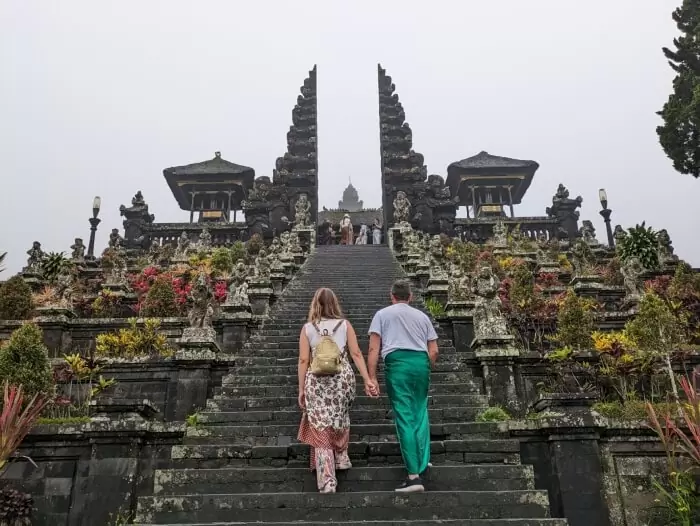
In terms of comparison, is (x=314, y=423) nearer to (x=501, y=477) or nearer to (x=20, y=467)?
(x=501, y=477)

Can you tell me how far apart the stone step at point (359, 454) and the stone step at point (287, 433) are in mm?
270

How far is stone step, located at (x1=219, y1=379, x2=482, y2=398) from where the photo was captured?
773 centimetres

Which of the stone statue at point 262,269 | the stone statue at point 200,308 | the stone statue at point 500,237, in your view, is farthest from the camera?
the stone statue at point 500,237

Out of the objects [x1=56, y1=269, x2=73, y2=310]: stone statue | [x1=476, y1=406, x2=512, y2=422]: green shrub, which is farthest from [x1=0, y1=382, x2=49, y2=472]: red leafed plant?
[x1=56, y1=269, x2=73, y2=310]: stone statue

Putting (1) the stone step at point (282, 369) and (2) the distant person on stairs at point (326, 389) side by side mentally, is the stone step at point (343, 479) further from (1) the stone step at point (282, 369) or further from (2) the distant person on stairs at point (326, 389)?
(1) the stone step at point (282, 369)

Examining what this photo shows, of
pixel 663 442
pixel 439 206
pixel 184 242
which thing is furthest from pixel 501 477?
pixel 439 206

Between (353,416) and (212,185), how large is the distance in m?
29.6

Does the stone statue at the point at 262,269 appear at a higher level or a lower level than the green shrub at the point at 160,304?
higher

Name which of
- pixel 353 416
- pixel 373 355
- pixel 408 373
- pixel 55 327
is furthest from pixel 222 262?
pixel 408 373

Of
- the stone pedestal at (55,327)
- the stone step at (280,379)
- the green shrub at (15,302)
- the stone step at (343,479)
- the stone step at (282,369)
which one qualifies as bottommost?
the stone step at (343,479)

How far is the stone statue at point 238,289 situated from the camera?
1053 cm

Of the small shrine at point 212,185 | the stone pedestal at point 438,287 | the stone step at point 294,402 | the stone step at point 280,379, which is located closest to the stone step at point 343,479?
the stone step at point 294,402

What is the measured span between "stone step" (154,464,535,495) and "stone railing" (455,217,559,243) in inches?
820

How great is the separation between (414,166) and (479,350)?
74.3 ft
